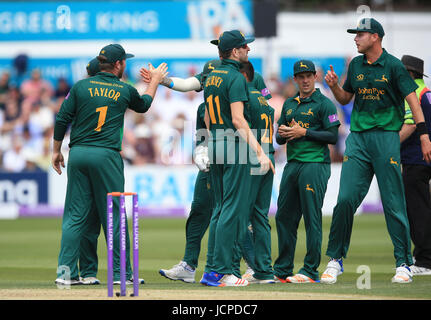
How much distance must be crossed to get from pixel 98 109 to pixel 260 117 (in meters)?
1.73

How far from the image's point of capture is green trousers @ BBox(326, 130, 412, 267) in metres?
9.36

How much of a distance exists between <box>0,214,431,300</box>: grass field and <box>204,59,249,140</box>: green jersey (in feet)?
5.54

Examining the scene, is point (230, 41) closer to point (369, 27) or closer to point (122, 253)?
point (369, 27)

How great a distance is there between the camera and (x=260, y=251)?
923cm

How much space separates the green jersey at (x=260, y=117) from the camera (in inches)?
361

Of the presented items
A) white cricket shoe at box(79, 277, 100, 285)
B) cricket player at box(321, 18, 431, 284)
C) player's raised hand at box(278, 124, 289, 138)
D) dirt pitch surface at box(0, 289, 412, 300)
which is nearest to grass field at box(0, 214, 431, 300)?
dirt pitch surface at box(0, 289, 412, 300)

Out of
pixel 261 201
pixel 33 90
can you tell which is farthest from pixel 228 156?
pixel 33 90

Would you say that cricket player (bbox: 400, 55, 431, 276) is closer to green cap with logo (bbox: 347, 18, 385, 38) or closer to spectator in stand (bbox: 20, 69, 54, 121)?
green cap with logo (bbox: 347, 18, 385, 38)

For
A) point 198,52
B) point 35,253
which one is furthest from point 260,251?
point 198,52

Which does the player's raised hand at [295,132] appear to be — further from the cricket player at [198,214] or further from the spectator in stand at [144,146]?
the spectator in stand at [144,146]

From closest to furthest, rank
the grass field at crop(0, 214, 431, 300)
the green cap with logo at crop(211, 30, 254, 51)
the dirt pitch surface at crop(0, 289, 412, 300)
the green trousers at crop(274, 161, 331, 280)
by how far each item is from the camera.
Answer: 1. the dirt pitch surface at crop(0, 289, 412, 300)
2. the grass field at crop(0, 214, 431, 300)
3. the green cap with logo at crop(211, 30, 254, 51)
4. the green trousers at crop(274, 161, 331, 280)

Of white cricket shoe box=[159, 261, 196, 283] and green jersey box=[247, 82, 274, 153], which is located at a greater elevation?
green jersey box=[247, 82, 274, 153]

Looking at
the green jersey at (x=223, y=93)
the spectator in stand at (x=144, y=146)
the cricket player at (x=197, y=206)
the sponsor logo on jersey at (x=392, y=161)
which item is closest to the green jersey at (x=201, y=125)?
the cricket player at (x=197, y=206)

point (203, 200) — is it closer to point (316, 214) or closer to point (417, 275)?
point (316, 214)
